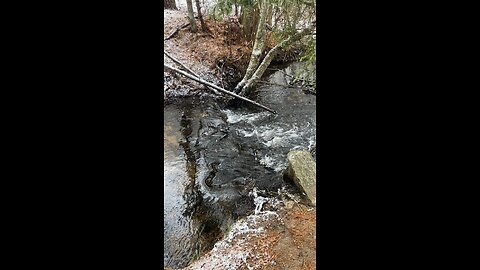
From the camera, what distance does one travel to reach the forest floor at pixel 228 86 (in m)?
4.92

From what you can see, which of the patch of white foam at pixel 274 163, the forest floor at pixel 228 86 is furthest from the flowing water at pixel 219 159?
the forest floor at pixel 228 86

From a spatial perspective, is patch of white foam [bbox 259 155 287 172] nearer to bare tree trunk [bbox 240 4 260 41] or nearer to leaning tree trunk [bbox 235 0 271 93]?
leaning tree trunk [bbox 235 0 271 93]

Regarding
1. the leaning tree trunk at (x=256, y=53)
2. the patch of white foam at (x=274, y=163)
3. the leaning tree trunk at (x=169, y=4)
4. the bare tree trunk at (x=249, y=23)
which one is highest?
the leaning tree trunk at (x=169, y=4)

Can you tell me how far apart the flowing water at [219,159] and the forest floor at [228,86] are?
62 centimetres

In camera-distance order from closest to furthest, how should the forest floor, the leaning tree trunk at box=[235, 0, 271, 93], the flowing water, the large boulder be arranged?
the forest floor
the flowing water
the large boulder
the leaning tree trunk at box=[235, 0, 271, 93]

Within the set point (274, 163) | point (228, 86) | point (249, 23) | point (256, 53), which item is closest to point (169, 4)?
point (249, 23)

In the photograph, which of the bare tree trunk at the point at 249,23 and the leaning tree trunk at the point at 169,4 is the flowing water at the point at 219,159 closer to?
the bare tree trunk at the point at 249,23

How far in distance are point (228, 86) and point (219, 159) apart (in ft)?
17.4

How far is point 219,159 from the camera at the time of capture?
8.41 metres

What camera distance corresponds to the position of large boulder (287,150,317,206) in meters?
6.64

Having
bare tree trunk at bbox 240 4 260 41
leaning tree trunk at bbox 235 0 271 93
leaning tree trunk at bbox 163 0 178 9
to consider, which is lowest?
leaning tree trunk at bbox 235 0 271 93

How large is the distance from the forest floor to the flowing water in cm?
62

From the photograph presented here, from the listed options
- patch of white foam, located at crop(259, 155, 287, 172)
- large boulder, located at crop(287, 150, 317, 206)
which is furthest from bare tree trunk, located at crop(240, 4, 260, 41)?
large boulder, located at crop(287, 150, 317, 206)
